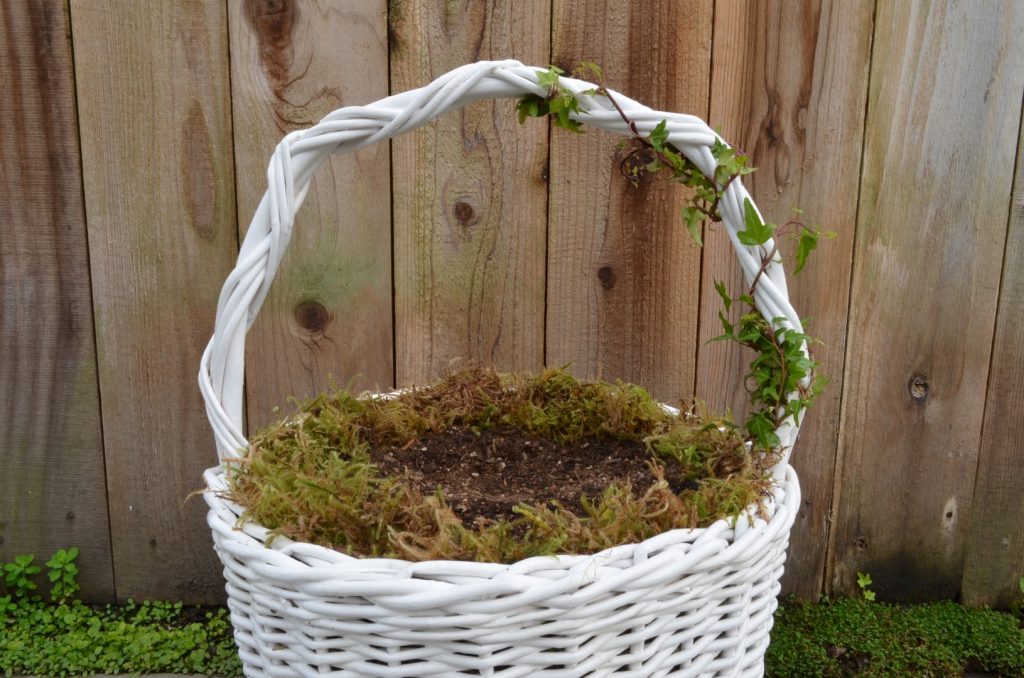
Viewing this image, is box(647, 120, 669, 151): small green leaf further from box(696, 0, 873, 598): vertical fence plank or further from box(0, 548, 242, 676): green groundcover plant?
box(0, 548, 242, 676): green groundcover plant

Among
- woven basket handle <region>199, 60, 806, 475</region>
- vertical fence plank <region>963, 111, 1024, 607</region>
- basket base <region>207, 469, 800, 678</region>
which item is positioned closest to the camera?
basket base <region>207, 469, 800, 678</region>

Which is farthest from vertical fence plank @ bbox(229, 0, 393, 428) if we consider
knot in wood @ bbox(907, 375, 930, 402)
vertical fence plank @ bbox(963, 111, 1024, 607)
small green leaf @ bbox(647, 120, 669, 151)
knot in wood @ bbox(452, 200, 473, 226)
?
vertical fence plank @ bbox(963, 111, 1024, 607)

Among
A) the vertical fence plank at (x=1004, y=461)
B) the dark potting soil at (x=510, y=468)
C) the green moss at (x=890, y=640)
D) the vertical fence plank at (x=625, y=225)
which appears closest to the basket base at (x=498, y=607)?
the dark potting soil at (x=510, y=468)

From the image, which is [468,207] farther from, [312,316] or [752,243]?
[752,243]

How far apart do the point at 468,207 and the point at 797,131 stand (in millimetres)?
571

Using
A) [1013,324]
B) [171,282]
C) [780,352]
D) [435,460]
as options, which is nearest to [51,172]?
[171,282]

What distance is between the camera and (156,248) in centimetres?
137

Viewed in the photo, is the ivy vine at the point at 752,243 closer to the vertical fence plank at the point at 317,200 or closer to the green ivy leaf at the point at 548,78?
the green ivy leaf at the point at 548,78

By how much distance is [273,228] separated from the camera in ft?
2.49

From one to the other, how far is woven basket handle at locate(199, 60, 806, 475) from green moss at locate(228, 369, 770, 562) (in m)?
0.07

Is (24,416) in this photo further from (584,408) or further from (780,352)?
(780,352)

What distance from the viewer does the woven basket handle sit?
764 mm

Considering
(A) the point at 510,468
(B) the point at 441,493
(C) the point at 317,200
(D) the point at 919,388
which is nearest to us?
(B) the point at 441,493

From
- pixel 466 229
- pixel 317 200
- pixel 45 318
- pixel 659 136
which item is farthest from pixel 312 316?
pixel 659 136
